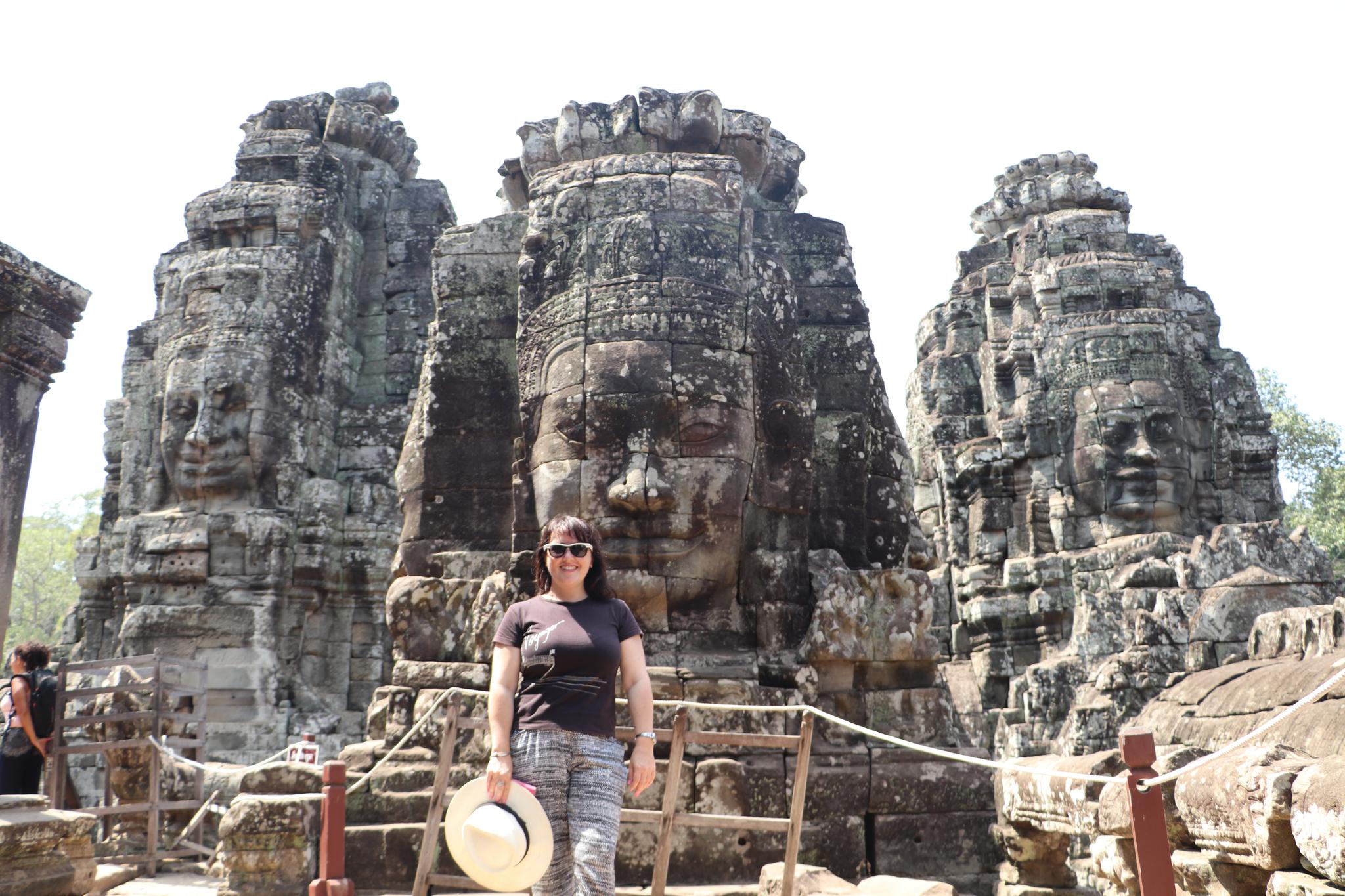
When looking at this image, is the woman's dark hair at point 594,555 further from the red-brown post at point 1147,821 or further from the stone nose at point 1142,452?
the stone nose at point 1142,452

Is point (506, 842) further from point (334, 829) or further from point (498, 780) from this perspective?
point (334, 829)

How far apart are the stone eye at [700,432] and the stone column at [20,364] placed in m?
3.28

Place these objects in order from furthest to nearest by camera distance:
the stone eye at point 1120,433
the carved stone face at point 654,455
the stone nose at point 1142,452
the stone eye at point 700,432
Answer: the stone eye at point 1120,433 → the stone nose at point 1142,452 → the stone eye at point 700,432 → the carved stone face at point 654,455

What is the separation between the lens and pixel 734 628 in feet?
23.1

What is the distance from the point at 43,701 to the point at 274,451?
5742 millimetres

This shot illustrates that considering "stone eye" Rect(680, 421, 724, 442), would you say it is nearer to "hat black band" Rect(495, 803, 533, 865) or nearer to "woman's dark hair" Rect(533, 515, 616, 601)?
"woman's dark hair" Rect(533, 515, 616, 601)

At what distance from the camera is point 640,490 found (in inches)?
262

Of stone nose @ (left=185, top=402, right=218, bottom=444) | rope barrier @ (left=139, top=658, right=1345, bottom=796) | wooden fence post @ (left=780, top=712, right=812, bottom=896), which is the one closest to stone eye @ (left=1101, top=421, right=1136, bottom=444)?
rope barrier @ (left=139, top=658, right=1345, bottom=796)

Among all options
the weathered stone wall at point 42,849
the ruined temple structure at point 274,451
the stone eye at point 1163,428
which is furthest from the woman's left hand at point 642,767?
the stone eye at point 1163,428

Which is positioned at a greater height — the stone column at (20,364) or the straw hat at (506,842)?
Answer: the stone column at (20,364)

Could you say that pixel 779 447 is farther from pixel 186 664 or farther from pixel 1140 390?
pixel 1140 390

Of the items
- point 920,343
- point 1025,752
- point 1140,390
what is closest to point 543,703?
point 1025,752

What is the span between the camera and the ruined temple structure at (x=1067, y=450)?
14984 millimetres

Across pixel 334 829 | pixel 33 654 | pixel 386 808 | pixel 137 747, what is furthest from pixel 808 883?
pixel 137 747
